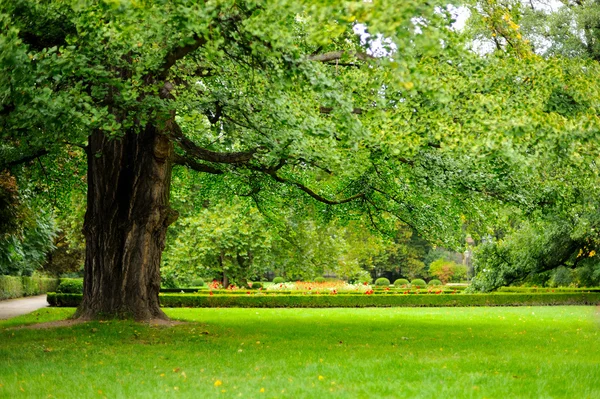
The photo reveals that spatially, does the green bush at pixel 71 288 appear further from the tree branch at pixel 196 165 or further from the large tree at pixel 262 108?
the tree branch at pixel 196 165

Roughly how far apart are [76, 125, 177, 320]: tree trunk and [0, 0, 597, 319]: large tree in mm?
30

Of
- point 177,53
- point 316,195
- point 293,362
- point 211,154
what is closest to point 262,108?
point 211,154

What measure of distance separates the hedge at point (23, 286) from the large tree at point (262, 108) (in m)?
16.6

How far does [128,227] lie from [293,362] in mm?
5816

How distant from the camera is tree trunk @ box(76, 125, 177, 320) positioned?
13.4 m

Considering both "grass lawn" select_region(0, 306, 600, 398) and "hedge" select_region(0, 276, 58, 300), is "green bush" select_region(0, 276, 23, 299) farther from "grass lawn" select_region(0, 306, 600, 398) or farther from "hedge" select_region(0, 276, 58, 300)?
"grass lawn" select_region(0, 306, 600, 398)

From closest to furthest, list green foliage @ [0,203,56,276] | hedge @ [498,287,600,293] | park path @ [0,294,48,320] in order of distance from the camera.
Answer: park path @ [0,294,48,320] < green foliage @ [0,203,56,276] < hedge @ [498,287,600,293]

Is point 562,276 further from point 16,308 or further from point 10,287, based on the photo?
point 10,287

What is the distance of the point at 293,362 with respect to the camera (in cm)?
899

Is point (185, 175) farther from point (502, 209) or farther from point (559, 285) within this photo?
point (559, 285)

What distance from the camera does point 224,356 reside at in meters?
9.55

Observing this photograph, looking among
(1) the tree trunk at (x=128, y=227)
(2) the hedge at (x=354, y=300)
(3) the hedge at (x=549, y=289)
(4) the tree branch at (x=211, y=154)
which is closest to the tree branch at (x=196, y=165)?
(1) the tree trunk at (x=128, y=227)

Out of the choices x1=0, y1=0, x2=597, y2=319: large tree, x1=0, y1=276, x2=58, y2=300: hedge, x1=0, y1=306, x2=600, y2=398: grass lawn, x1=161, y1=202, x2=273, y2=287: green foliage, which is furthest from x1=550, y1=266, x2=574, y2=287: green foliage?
x1=0, y1=276, x2=58, y2=300: hedge

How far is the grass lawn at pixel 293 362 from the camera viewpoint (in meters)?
7.20
